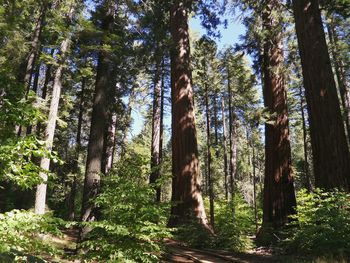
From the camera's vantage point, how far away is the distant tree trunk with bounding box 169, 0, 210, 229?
460 inches

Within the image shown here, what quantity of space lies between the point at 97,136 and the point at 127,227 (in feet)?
14.7

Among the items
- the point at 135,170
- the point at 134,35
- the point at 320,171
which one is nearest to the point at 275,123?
the point at 320,171

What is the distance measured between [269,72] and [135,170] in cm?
787

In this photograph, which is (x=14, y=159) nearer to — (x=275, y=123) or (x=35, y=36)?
(x=275, y=123)

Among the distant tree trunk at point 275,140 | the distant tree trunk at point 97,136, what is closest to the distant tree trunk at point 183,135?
the distant tree trunk at point 275,140

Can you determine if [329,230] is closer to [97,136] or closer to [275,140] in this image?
[275,140]

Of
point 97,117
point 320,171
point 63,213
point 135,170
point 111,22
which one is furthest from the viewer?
point 63,213

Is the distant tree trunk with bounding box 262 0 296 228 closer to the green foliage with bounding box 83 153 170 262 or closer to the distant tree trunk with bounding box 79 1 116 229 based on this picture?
the distant tree trunk with bounding box 79 1 116 229

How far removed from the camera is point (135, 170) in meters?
7.22

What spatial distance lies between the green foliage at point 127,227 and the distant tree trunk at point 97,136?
2.36m

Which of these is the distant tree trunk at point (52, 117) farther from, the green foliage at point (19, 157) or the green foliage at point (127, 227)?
the green foliage at point (19, 157)

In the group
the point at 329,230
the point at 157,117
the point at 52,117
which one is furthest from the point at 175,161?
the point at 157,117

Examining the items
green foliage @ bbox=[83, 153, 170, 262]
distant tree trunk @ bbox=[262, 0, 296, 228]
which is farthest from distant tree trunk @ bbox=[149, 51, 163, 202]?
green foliage @ bbox=[83, 153, 170, 262]

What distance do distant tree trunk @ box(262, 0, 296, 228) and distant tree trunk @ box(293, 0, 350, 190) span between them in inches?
105
